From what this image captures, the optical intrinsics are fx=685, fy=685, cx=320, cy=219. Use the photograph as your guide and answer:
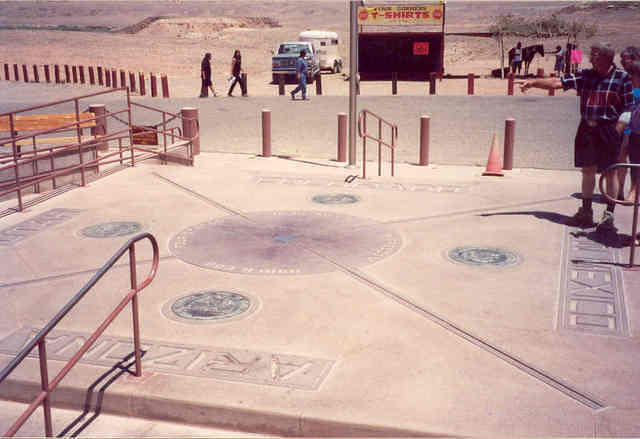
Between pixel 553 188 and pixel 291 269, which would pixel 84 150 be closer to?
pixel 291 269

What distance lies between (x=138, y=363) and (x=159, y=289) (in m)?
1.83

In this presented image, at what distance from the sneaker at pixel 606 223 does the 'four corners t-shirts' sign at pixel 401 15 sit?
2747 centimetres

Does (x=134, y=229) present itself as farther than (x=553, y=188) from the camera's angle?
No

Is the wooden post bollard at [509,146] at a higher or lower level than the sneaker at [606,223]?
higher

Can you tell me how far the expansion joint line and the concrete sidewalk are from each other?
17mm

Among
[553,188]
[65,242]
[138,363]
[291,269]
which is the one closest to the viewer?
[138,363]

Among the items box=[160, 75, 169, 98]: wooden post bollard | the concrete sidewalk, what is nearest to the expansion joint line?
the concrete sidewalk

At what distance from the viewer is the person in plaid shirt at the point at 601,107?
25.8 feet

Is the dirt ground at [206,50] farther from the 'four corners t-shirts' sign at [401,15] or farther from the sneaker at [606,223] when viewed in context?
the sneaker at [606,223]

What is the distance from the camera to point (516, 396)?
179 inches

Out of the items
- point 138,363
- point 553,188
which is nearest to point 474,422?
point 138,363

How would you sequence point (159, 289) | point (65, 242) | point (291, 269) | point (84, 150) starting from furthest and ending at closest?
point (84, 150)
point (65, 242)
point (291, 269)
point (159, 289)

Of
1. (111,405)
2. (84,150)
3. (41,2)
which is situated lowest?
(111,405)

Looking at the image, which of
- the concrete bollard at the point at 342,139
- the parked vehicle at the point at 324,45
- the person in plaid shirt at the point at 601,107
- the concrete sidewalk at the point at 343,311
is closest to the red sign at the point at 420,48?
the parked vehicle at the point at 324,45
